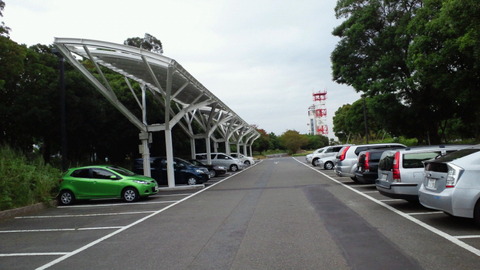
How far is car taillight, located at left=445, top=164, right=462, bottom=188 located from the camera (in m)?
6.53

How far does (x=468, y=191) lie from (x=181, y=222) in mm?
6024

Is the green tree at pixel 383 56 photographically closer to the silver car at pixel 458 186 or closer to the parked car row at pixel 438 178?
the parked car row at pixel 438 178

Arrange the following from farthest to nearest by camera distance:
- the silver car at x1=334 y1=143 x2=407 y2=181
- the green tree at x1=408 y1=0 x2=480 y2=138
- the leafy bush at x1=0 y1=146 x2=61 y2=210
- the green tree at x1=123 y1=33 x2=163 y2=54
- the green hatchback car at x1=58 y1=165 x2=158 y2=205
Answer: the green tree at x1=123 y1=33 x2=163 y2=54 < the green tree at x1=408 y1=0 x2=480 y2=138 < the silver car at x1=334 y1=143 x2=407 y2=181 < the green hatchback car at x1=58 y1=165 x2=158 y2=205 < the leafy bush at x1=0 y1=146 x2=61 y2=210

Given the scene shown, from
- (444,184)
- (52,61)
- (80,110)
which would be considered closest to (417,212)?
(444,184)

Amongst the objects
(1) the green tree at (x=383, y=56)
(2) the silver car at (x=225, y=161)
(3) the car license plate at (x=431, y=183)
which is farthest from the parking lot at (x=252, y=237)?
(2) the silver car at (x=225, y=161)

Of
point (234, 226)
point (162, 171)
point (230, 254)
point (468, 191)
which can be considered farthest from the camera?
point (162, 171)

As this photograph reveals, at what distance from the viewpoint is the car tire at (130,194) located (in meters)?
13.6

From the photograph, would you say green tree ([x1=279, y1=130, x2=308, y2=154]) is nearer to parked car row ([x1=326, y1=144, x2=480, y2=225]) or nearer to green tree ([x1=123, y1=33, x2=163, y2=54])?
green tree ([x1=123, y1=33, x2=163, y2=54])

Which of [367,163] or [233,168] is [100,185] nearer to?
[367,163]

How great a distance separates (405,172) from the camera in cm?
888

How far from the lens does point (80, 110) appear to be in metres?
22.6

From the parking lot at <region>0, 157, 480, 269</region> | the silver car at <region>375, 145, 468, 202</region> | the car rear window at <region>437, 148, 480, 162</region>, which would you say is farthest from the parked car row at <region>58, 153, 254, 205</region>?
the car rear window at <region>437, 148, 480, 162</region>

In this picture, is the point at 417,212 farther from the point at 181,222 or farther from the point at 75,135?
the point at 75,135

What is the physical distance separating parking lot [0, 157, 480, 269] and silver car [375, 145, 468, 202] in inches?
20.2
